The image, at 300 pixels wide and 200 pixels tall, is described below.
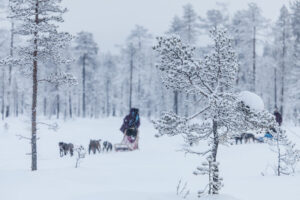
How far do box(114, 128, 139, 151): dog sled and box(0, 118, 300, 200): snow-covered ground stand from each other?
26.6 inches

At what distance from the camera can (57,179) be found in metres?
9.96

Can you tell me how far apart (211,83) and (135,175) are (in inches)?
225

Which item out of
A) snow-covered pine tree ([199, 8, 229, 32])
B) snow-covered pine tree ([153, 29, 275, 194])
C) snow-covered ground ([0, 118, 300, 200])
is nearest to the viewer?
snow-covered pine tree ([153, 29, 275, 194])

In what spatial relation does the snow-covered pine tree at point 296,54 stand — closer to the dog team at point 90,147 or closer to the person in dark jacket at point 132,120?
the person in dark jacket at point 132,120

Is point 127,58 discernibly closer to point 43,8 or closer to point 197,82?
point 43,8

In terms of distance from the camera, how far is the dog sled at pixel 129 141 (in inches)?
738

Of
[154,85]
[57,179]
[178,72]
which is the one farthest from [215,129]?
[154,85]

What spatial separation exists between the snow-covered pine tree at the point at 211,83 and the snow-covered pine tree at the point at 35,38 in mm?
6180

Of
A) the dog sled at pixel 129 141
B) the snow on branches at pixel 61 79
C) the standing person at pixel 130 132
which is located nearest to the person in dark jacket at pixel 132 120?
the standing person at pixel 130 132

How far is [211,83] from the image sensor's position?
311 inches

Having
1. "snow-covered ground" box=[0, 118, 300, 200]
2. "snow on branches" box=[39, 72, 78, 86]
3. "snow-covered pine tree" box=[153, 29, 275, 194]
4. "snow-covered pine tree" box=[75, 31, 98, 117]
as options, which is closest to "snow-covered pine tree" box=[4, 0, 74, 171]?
"snow on branches" box=[39, 72, 78, 86]

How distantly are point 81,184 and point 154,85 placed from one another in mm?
42392

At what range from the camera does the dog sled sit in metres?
18.7

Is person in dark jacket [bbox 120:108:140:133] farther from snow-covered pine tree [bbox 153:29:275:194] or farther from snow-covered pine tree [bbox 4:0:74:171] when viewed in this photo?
snow-covered pine tree [bbox 153:29:275:194]
